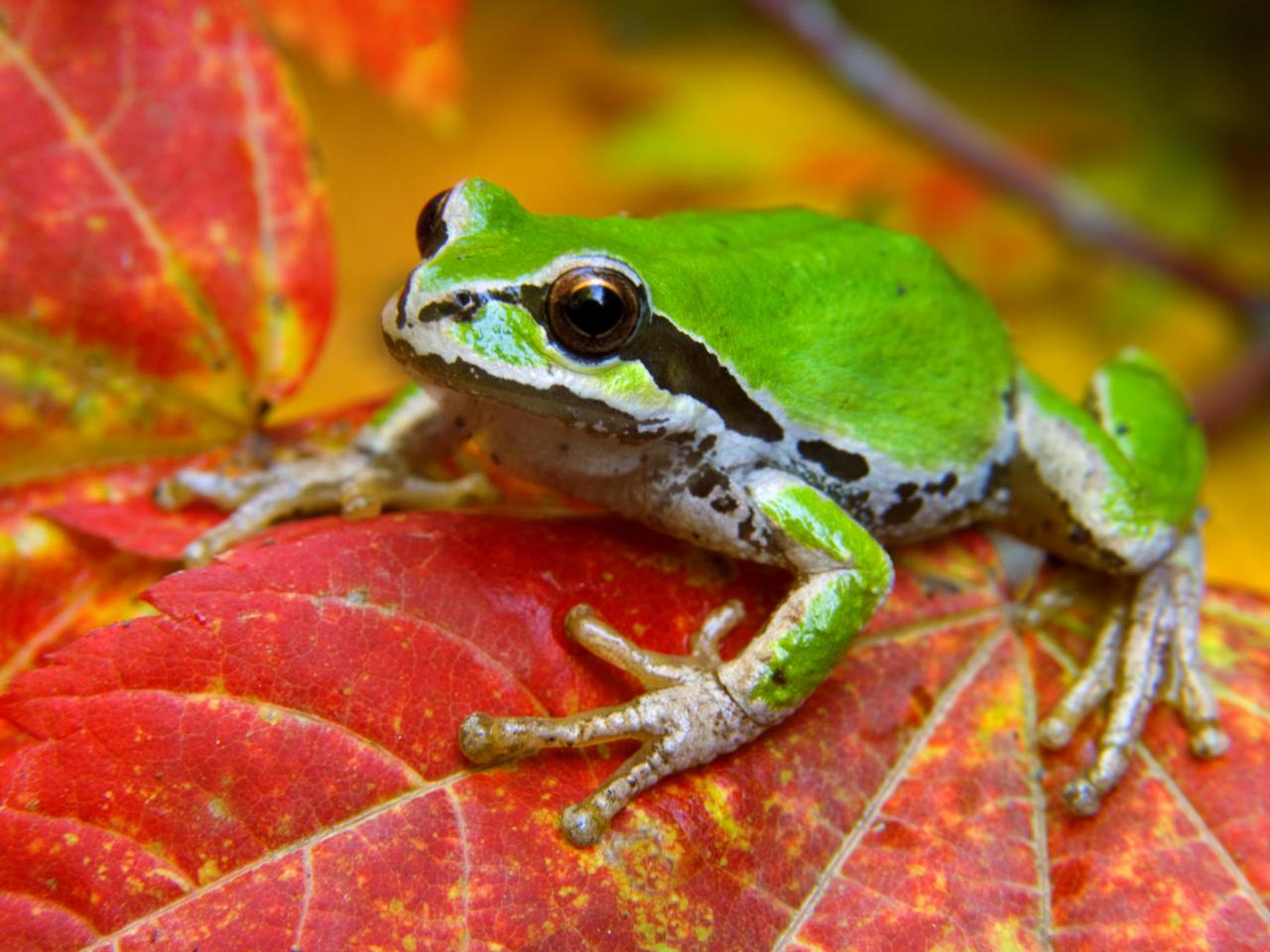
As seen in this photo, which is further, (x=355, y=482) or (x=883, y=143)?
(x=883, y=143)

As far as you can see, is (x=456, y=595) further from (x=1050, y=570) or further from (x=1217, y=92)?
(x=1217, y=92)

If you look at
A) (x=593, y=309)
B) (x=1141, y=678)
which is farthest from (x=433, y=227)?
(x=1141, y=678)

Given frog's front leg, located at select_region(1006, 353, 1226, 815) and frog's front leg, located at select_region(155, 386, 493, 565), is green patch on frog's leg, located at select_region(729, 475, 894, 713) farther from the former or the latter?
frog's front leg, located at select_region(155, 386, 493, 565)

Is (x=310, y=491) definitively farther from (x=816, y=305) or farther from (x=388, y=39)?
(x=388, y=39)

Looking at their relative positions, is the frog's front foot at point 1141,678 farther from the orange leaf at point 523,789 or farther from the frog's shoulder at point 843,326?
the frog's shoulder at point 843,326

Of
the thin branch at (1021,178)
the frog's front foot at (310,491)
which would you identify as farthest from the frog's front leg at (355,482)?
the thin branch at (1021,178)

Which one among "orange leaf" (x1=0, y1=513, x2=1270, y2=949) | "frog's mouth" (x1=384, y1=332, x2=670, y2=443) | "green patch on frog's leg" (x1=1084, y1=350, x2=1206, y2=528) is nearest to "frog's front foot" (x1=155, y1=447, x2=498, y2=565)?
"orange leaf" (x1=0, y1=513, x2=1270, y2=949)

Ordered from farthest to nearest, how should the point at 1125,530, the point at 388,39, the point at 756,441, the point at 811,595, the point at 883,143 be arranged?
the point at 883,143
the point at 388,39
the point at 1125,530
the point at 756,441
the point at 811,595

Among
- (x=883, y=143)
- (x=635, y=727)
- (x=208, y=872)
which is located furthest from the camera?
(x=883, y=143)
